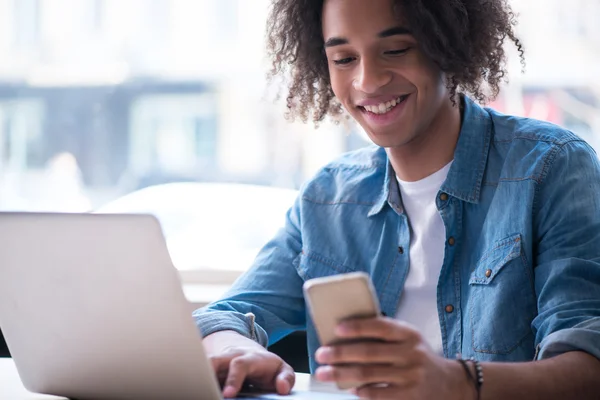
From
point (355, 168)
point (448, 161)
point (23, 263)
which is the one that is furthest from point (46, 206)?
point (23, 263)

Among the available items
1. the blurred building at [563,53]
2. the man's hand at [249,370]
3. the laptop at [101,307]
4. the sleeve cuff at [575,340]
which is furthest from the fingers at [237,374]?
the blurred building at [563,53]

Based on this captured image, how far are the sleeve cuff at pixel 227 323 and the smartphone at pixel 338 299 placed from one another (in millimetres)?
488

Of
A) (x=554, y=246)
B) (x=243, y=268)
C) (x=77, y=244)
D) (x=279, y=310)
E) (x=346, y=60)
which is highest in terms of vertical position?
(x=346, y=60)

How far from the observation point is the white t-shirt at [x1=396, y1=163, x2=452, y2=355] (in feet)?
4.60

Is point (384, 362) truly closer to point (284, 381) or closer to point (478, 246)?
point (284, 381)

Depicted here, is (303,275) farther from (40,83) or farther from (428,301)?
(40,83)

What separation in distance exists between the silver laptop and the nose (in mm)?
697

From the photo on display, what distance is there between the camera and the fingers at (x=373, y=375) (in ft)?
2.69

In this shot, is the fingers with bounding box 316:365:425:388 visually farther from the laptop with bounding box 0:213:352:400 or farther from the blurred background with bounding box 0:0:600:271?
the blurred background with bounding box 0:0:600:271

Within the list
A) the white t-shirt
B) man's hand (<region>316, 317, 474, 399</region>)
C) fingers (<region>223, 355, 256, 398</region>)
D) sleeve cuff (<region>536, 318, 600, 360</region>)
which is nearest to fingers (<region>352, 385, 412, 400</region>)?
man's hand (<region>316, 317, 474, 399</region>)

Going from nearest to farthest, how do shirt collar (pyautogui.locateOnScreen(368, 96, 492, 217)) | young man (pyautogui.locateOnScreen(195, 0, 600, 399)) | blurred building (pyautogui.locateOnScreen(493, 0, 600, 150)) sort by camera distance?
young man (pyautogui.locateOnScreen(195, 0, 600, 399)) < shirt collar (pyautogui.locateOnScreen(368, 96, 492, 217)) < blurred building (pyautogui.locateOnScreen(493, 0, 600, 150))

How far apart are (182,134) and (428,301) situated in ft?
3.90

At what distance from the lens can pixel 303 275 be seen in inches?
59.3

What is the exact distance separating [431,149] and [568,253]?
37cm
